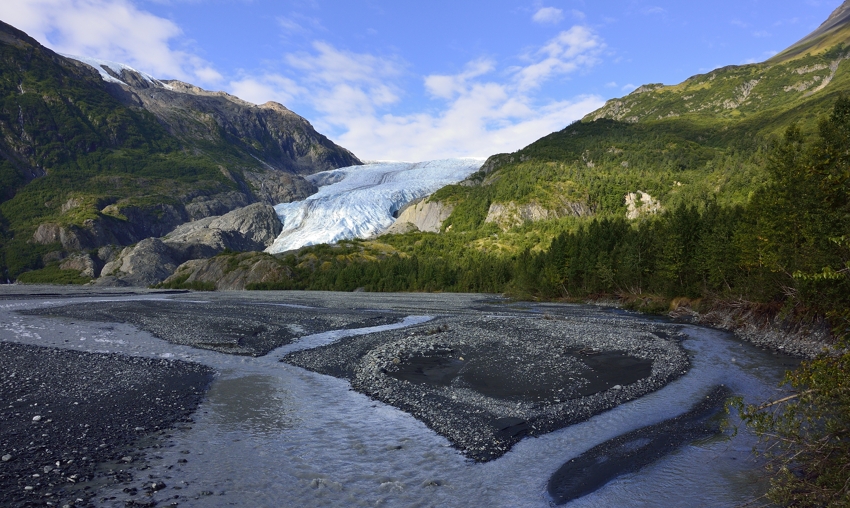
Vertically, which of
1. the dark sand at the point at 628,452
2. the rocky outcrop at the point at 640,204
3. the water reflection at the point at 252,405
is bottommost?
the dark sand at the point at 628,452

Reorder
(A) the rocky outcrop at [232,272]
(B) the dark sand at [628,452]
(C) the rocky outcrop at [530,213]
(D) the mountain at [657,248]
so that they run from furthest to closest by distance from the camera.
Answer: (C) the rocky outcrop at [530,213] < (A) the rocky outcrop at [232,272] < (D) the mountain at [657,248] < (B) the dark sand at [628,452]

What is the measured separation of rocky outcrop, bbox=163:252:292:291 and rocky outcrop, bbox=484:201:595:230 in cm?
9758

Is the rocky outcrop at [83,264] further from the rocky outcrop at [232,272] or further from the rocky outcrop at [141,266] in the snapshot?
the rocky outcrop at [232,272]

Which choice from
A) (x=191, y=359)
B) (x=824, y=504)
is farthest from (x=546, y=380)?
(x=191, y=359)

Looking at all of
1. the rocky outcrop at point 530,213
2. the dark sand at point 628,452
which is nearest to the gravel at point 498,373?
the dark sand at point 628,452

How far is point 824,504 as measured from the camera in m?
7.68

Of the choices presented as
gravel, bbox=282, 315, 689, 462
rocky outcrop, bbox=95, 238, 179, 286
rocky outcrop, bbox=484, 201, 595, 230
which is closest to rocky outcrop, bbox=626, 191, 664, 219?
rocky outcrop, bbox=484, 201, 595, 230

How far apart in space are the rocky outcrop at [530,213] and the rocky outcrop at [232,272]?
320 feet

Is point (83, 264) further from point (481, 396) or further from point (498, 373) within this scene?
point (481, 396)

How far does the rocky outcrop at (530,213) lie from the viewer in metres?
187

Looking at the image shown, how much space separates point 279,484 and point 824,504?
10.2 m

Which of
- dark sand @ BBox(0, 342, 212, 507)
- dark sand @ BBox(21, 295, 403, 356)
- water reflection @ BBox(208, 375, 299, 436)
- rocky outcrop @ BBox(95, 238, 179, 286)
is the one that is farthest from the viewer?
rocky outcrop @ BBox(95, 238, 179, 286)

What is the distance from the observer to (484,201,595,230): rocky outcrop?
186625 mm

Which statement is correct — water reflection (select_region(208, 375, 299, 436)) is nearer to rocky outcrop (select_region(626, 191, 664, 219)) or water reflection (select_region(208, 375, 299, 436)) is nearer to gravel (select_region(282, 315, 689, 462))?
gravel (select_region(282, 315, 689, 462))
